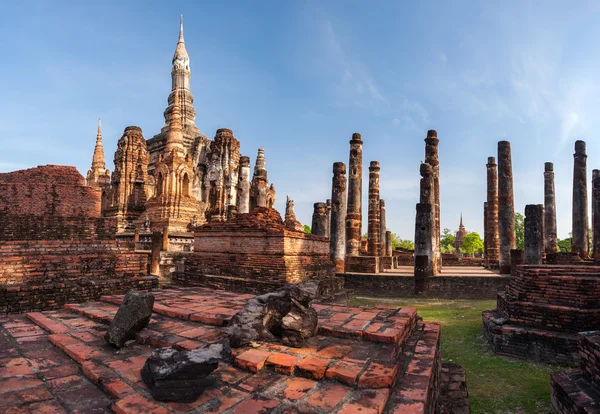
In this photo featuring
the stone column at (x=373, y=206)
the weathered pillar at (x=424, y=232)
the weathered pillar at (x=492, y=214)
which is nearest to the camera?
the weathered pillar at (x=424, y=232)

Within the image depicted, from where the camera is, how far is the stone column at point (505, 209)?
48.2ft

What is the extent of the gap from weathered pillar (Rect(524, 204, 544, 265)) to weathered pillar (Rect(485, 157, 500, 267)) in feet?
22.6

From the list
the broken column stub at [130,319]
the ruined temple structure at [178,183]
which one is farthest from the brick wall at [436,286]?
the broken column stub at [130,319]

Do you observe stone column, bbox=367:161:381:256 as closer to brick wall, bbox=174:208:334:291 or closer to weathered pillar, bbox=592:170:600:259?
weathered pillar, bbox=592:170:600:259

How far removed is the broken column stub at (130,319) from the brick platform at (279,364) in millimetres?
88

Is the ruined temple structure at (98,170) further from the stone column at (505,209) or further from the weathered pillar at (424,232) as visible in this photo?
the stone column at (505,209)

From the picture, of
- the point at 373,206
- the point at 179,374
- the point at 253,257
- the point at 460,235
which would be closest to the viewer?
the point at 179,374

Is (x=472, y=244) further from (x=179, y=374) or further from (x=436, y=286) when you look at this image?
(x=179, y=374)

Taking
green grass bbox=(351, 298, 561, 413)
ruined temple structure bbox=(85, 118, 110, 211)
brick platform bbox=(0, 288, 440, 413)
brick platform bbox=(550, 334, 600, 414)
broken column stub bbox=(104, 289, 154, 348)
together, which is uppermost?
ruined temple structure bbox=(85, 118, 110, 211)

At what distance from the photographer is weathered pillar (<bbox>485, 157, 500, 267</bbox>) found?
18859 mm

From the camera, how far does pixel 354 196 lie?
673 inches

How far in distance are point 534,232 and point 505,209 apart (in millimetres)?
3229

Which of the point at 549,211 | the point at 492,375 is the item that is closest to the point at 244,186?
the point at 549,211

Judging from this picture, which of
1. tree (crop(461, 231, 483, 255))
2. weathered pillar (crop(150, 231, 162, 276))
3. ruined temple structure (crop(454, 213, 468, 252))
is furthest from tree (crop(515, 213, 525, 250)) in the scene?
weathered pillar (crop(150, 231, 162, 276))
